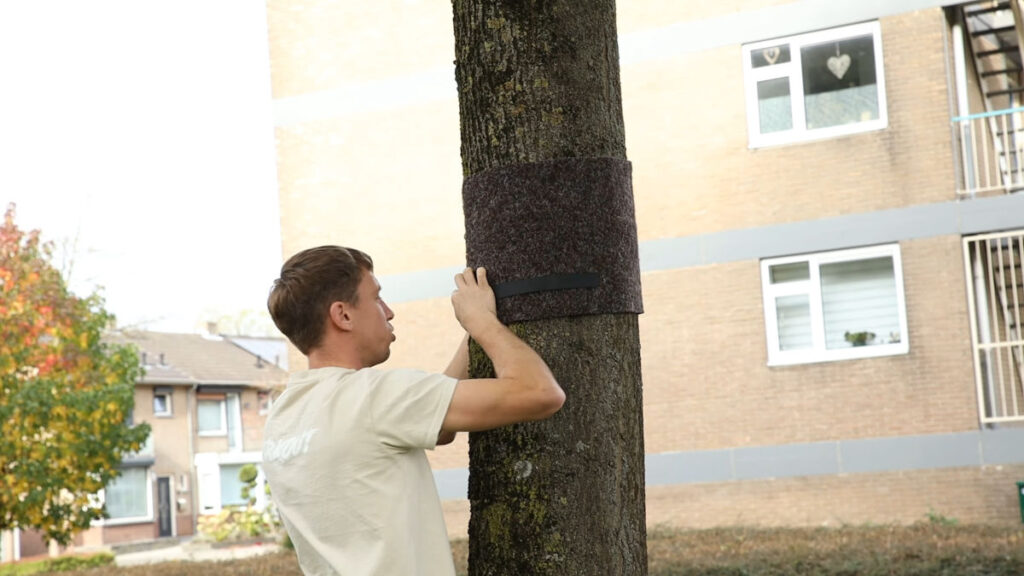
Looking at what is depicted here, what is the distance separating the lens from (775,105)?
18.3 metres

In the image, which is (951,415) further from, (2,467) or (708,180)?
(2,467)

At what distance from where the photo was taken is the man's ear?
Answer: 10.7 feet

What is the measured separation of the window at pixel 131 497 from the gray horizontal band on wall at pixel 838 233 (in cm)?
3758

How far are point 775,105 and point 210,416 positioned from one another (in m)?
43.8

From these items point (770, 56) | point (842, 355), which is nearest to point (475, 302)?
point (842, 355)

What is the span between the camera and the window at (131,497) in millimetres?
51188

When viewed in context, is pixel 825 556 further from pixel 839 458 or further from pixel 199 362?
pixel 199 362

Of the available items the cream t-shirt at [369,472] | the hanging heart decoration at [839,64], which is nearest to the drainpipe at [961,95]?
the hanging heart decoration at [839,64]

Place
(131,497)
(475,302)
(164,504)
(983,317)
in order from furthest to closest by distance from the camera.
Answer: (164,504), (131,497), (983,317), (475,302)

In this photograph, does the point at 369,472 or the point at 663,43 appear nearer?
the point at 369,472

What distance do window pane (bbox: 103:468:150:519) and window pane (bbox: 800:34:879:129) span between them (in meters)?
39.7

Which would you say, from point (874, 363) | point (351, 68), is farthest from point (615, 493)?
point (351, 68)

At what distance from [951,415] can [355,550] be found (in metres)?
15.3

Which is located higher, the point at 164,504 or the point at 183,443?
the point at 183,443
